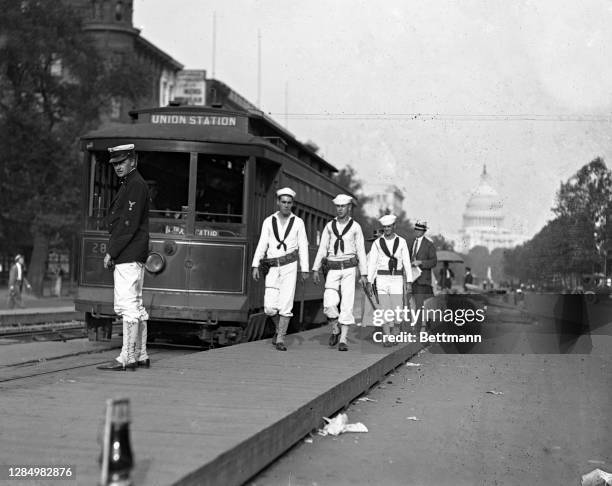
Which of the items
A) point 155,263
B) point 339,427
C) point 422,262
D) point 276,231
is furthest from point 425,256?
point 339,427

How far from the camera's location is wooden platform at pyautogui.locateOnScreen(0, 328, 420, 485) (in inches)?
215

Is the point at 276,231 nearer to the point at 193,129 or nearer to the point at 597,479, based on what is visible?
the point at 193,129

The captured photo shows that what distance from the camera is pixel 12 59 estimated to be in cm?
4291

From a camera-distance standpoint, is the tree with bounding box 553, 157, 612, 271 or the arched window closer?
the tree with bounding box 553, 157, 612, 271

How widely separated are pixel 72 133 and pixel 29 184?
2.73 m

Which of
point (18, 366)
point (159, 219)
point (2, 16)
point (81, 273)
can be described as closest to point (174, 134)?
point (159, 219)

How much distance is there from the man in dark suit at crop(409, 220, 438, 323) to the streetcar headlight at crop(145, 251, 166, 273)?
4.69 meters

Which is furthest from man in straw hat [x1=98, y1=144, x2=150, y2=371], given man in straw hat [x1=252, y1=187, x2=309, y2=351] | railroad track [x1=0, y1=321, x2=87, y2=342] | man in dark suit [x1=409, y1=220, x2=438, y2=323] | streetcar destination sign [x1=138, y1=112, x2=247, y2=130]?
railroad track [x1=0, y1=321, x2=87, y2=342]

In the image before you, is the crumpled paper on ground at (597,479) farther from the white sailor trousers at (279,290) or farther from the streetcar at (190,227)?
the streetcar at (190,227)

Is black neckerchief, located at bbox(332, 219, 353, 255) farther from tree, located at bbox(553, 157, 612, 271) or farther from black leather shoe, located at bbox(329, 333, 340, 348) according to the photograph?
tree, located at bbox(553, 157, 612, 271)

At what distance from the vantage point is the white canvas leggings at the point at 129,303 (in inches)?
377

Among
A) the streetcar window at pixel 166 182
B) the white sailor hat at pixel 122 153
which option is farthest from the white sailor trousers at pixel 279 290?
the white sailor hat at pixel 122 153

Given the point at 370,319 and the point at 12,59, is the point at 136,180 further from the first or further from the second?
the point at 12,59

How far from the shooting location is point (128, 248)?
380 inches
